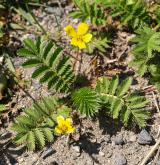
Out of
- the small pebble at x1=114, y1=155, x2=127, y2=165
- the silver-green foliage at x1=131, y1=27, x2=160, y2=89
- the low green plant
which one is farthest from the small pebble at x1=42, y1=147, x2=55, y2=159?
the silver-green foliage at x1=131, y1=27, x2=160, y2=89

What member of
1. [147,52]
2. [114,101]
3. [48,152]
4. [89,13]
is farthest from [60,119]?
[89,13]

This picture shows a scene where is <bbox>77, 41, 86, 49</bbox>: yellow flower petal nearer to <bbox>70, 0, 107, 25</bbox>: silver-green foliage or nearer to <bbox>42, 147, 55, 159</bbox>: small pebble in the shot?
<bbox>70, 0, 107, 25</bbox>: silver-green foliage

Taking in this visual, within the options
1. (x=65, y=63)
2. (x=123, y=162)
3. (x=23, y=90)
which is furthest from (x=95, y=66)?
(x=123, y=162)

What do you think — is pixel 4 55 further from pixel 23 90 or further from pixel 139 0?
pixel 139 0

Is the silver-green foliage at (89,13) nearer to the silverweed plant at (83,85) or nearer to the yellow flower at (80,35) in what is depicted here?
the silverweed plant at (83,85)

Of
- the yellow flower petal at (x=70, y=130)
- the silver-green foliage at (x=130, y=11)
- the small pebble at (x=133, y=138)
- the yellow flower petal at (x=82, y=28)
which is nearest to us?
the yellow flower petal at (x=70, y=130)

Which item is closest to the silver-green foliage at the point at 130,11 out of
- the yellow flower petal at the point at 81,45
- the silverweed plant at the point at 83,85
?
the silverweed plant at the point at 83,85
